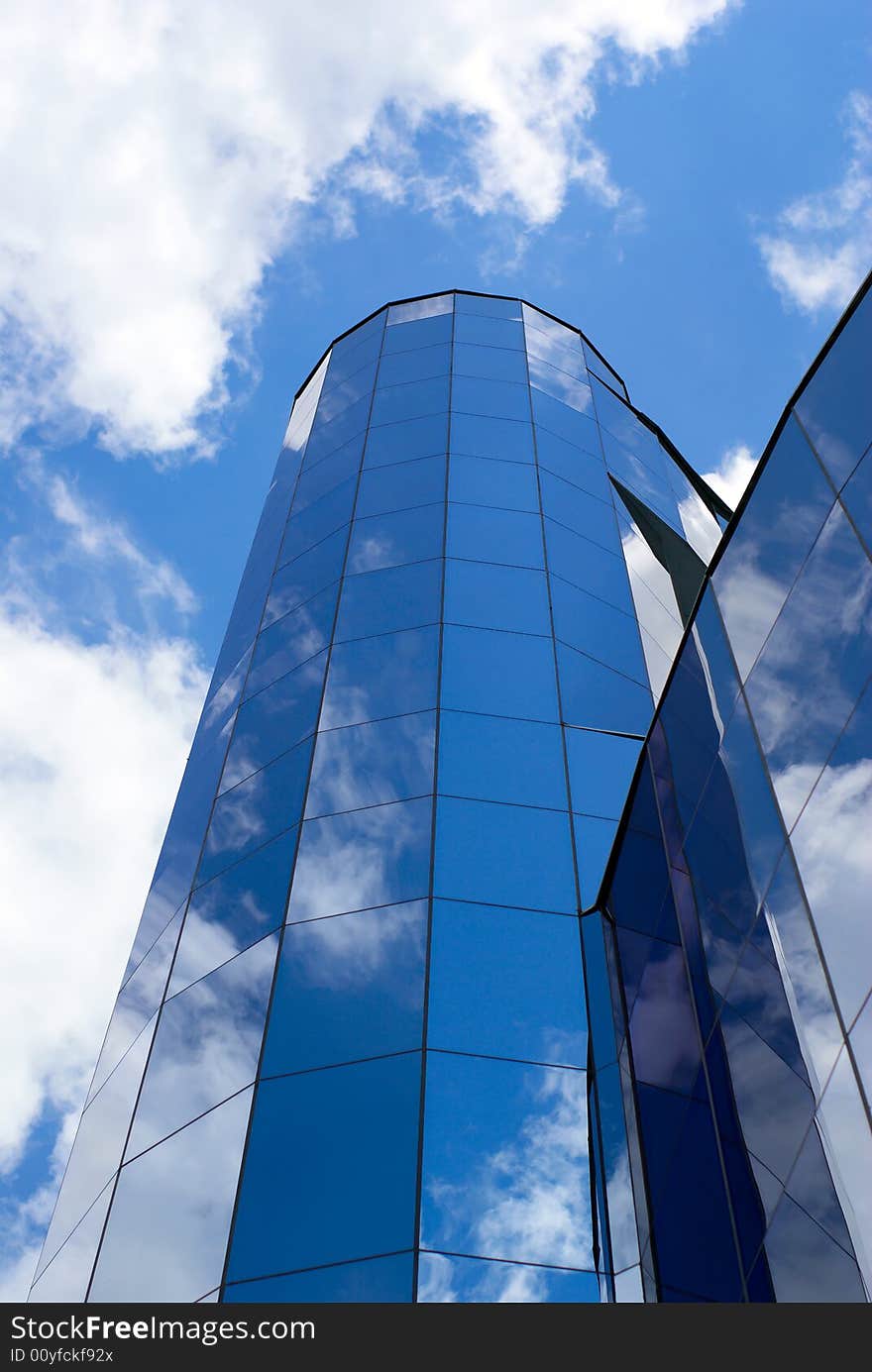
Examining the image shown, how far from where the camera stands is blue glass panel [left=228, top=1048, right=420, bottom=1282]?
46.0 feet

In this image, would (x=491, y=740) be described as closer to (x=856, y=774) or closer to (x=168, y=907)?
(x=168, y=907)

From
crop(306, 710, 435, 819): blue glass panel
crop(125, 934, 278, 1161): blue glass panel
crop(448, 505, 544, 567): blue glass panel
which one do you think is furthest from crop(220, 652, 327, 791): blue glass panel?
crop(125, 934, 278, 1161): blue glass panel

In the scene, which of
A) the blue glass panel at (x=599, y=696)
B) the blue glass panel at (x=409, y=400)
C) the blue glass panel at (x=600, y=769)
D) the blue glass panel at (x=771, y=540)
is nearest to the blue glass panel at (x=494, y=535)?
the blue glass panel at (x=599, y=696)

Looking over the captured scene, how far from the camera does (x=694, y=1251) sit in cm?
1299

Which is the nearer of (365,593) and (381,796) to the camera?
(381,796)

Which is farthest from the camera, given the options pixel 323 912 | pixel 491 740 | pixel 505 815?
pixel 491 740

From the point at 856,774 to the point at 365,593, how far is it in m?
16.8

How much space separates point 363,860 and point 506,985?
3.47 meters

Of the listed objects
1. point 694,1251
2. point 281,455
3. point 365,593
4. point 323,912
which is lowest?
point 694,1251

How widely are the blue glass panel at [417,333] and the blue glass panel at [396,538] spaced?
11.5 m

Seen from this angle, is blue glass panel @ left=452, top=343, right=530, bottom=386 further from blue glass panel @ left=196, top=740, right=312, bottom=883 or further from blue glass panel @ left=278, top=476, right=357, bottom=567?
blue glass panel @ left=196, top=740, right=312, bottom=883

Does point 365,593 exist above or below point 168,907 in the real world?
above
